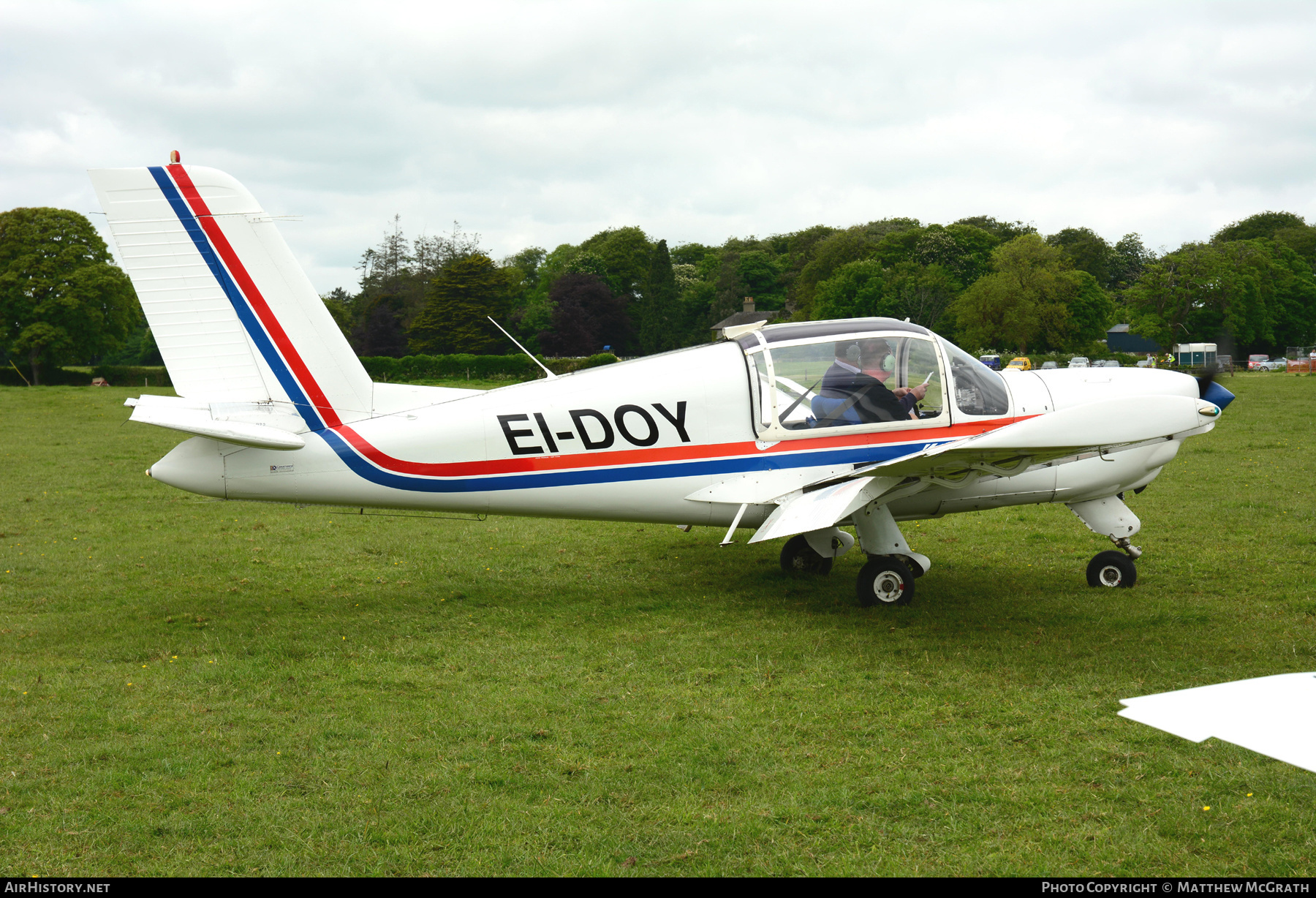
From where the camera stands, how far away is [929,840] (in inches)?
145

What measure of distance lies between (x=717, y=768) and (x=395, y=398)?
4.41 m

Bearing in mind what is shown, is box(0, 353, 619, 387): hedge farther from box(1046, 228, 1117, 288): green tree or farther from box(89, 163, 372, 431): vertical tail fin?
box(1046, 228, 1117, 288): green tree

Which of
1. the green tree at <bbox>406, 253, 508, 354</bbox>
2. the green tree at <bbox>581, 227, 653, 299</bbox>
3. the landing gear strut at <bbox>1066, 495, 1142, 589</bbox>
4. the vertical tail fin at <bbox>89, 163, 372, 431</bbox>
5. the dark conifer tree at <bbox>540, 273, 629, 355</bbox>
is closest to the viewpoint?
the vertical tail fin at <bbox>89, 163, 372, 431</bbox>

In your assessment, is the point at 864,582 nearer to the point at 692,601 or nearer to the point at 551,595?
the point at 692,601

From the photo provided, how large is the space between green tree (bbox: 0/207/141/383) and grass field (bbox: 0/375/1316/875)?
48.7 meters

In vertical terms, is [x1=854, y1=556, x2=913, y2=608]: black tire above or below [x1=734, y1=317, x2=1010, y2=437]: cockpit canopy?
below

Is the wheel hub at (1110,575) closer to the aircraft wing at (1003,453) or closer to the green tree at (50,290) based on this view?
the aircraft wing at (1003,453)

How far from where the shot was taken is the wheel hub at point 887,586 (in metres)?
7.32

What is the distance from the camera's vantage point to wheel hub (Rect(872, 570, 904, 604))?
732cm

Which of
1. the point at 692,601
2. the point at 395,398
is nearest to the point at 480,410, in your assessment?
the point at 395,398

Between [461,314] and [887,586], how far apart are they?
6388cm

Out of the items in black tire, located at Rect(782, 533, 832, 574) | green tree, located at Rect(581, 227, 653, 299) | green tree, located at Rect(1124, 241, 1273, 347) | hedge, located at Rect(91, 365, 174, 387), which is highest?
green tree, located at Rect(581, 227, 653, 299)

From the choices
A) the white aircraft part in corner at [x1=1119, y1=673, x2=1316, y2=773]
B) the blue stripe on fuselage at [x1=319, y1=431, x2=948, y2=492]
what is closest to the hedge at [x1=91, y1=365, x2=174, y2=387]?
the blue stripe on fuselage at [x1=319, y1=431, x2=948, y2=492]

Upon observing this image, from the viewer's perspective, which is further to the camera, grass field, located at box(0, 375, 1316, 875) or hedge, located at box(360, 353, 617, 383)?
hedge, located at box(360, 353, 617, 383)
